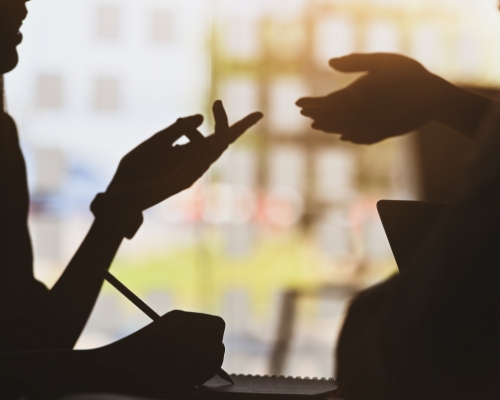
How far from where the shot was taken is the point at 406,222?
16.2 inches

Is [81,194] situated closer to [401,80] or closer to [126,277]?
[126,277]

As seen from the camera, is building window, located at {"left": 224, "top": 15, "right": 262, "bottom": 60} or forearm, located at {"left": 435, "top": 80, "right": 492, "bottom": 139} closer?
forearm, located at {"left": 435, "top": 80, "right": 492, "bottom": 139}

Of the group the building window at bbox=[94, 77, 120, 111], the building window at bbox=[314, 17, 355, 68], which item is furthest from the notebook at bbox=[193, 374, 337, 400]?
the building window at bbox=[314, 17, 355, 68]

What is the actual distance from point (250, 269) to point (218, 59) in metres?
0.98

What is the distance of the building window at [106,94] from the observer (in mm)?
2584

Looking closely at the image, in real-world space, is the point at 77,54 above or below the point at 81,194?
above

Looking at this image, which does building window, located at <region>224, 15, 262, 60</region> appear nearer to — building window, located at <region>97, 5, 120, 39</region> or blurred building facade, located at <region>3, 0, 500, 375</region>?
blurred building facade, located at <region>3, 0, 500, 375</region>

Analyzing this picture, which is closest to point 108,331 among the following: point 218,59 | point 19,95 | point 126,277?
point 126,277

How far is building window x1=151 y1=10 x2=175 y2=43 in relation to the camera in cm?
262

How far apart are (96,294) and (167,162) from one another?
0.16 metres

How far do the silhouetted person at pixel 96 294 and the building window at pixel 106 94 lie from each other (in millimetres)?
1935

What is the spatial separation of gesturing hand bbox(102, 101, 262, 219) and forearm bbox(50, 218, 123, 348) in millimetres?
39

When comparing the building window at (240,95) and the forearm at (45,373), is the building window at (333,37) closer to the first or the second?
the building window at (240,95)

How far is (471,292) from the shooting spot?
0.98ft
